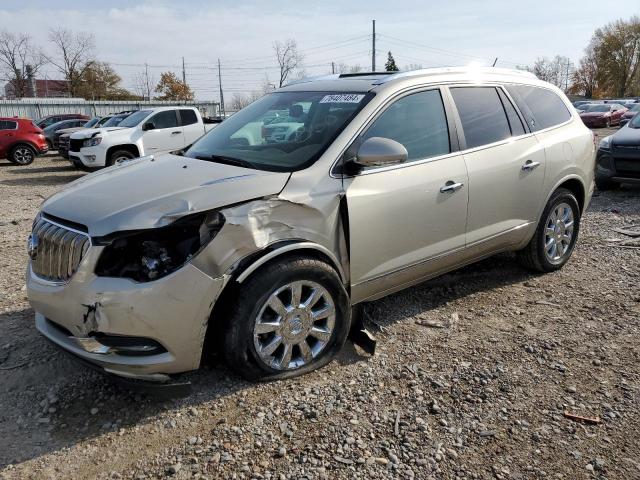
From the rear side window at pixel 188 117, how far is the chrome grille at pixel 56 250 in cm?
1133

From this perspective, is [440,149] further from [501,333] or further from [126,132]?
[126,132]

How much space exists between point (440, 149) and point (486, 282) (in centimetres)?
168

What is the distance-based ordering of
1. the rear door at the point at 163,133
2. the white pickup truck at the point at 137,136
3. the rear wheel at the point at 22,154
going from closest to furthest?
1. the white pickup truck at the point at 137,136
2. the rear door at the point at 163,133
3. the rear wheel at the point at 22,154

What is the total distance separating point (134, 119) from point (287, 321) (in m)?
12.3

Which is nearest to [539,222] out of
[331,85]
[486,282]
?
[486,282]

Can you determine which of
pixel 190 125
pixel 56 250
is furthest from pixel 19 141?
pixel 56 250

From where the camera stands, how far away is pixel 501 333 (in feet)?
12.6

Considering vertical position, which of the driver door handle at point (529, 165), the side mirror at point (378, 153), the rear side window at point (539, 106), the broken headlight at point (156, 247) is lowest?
the broken headlight at point (156, 247)

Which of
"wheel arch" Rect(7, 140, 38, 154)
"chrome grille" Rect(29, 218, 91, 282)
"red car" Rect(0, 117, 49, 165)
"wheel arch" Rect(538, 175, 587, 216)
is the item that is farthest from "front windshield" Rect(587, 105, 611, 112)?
"chrome grille" Rect(29, 218, 91, 282)

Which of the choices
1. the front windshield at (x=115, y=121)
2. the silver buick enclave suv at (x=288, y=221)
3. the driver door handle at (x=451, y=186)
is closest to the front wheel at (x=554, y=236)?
the silver buick enclave suv at (x=288, y=221)

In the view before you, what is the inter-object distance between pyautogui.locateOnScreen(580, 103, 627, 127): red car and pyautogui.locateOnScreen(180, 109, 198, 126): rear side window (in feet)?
80.4

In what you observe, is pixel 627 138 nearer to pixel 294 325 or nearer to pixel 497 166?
pixel 497 166

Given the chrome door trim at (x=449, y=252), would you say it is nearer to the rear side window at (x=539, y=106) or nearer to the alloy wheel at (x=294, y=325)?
the alloy wheel at (x=294, y=325)

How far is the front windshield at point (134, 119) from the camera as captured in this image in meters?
13.5
